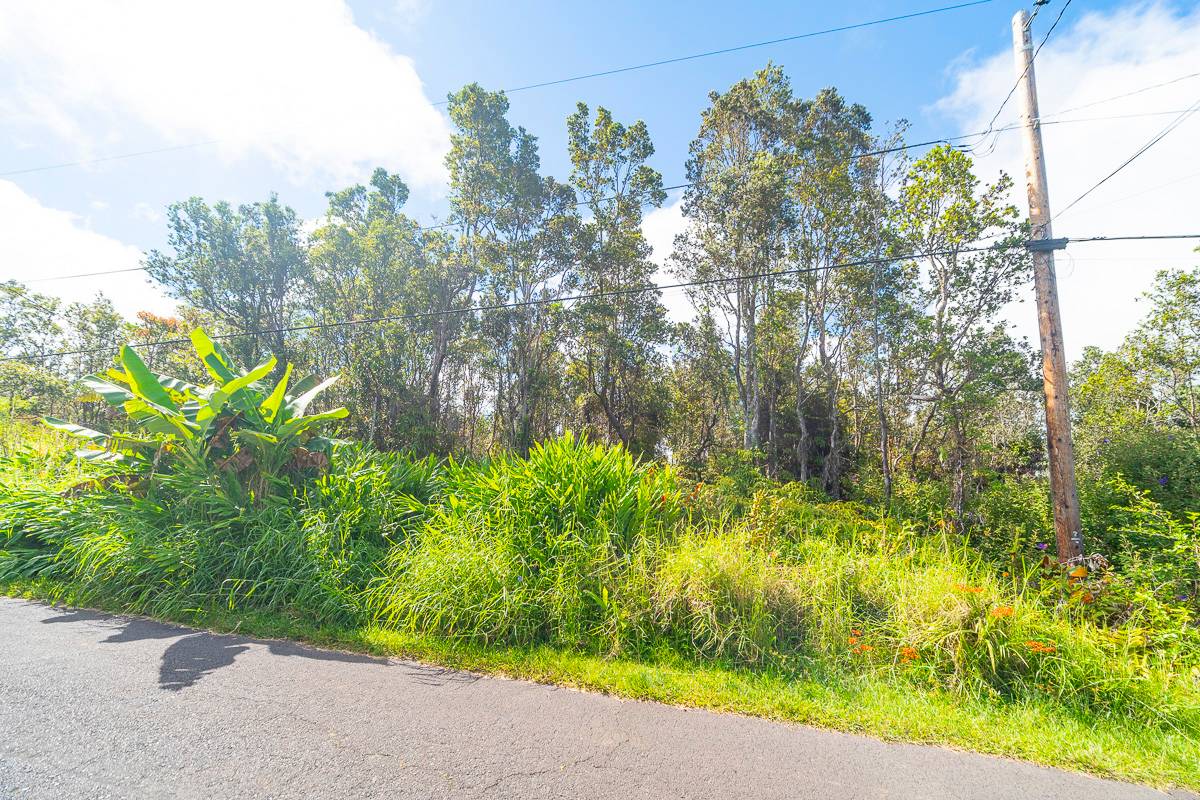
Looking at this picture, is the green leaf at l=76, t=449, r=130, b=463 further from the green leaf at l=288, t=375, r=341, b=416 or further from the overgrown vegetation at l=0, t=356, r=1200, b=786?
the green leaf at l=288, t=375, r=341, b=416

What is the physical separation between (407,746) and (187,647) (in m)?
2.67

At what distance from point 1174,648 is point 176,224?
93.6ft

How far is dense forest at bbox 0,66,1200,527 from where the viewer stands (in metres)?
12.3

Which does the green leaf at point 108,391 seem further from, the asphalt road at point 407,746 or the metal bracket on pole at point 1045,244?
the metal bracket on pole at point 1045,244

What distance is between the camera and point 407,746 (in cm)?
254

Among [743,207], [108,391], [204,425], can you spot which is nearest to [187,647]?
[204,425]

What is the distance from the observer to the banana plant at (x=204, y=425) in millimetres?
5613

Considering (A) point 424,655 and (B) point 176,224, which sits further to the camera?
(B) point 176,224

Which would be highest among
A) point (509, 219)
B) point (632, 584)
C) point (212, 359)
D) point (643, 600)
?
point (509, 219)

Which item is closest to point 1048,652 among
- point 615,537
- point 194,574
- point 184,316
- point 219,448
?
point 615,537

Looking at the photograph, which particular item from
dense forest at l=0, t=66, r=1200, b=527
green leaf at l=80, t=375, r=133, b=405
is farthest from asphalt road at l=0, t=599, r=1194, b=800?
dense forest at l=0, t=66, r=1200, b=527

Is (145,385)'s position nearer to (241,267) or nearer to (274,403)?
(274,403)

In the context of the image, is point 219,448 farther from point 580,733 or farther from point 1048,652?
point 1048,652

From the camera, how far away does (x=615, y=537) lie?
450 cm
